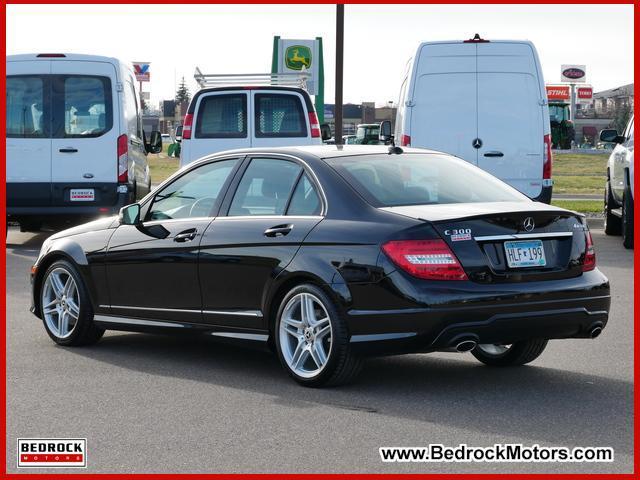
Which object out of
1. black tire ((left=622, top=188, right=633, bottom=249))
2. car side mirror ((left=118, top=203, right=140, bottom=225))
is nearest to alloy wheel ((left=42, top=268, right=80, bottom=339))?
car side mirror ((left=118, top=203, right=140, bottom=225))

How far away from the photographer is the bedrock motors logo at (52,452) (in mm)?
5699

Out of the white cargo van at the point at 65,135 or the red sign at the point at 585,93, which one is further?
the red sign at the point at 585,93

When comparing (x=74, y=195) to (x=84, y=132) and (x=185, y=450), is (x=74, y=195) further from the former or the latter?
(x=185, y=450)

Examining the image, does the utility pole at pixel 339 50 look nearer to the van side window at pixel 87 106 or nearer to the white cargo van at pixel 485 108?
the van side window at pixel 87 106

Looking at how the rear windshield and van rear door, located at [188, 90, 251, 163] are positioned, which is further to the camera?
van rear door, located at [188, 90, 251, 163]

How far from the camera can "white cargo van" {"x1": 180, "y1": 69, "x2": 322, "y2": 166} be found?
17.2 metres

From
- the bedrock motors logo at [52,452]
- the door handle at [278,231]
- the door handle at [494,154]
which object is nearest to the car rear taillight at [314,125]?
the door handle at [494,154]

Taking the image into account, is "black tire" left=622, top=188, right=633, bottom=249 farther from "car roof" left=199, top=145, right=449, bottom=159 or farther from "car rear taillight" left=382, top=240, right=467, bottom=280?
"car rear taillight" left=382, top=240, right=467, bottom=280

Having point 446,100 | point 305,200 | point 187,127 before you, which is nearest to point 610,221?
point 446,100

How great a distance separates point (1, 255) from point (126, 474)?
37.3 ft

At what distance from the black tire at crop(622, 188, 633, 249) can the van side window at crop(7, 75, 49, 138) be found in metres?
8.00

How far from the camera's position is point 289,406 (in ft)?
22.6

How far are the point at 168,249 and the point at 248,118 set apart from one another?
29.3 ft

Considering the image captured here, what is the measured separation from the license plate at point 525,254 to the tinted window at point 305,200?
3.98 ft
